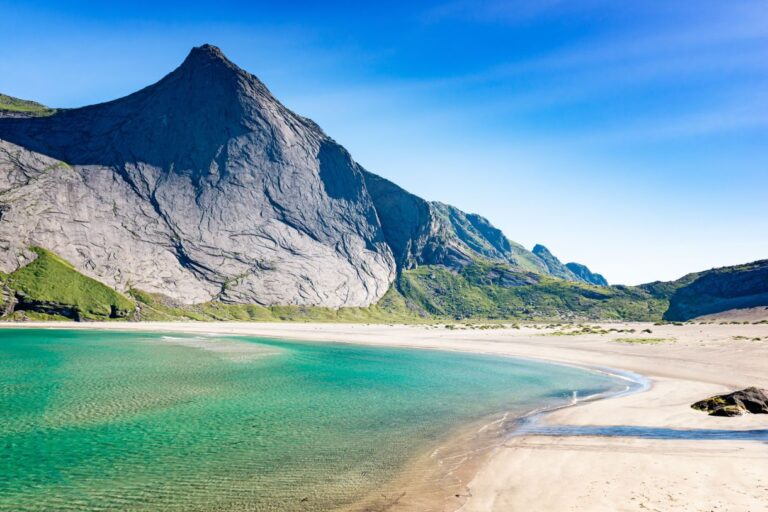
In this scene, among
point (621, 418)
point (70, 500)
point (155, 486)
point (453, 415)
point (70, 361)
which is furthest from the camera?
point (70, 361)

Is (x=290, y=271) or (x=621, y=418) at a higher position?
(x=290, y=271)

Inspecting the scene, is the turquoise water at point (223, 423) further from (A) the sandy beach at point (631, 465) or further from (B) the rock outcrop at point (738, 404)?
(B) the rock outcrop at point (738, 404)

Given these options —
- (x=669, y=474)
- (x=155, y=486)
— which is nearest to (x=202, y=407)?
(x=155, y=486)

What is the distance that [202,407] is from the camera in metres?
29.1

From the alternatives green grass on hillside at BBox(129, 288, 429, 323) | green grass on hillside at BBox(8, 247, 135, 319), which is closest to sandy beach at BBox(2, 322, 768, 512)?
green grass on hillside at BBox(8, 247, 135, 319)

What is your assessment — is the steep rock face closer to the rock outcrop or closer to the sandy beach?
the sandy beach

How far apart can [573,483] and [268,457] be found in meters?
13.1

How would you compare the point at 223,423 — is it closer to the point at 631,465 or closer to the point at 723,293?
the point at 631,465

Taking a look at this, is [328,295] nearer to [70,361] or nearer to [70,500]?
[70,361]

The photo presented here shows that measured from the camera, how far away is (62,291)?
394 feet

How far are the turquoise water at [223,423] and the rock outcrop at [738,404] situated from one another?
33.8 ft

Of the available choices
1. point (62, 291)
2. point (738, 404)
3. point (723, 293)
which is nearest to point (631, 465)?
point (738, 404)

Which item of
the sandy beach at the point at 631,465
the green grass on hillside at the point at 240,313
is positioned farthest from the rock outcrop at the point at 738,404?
the green grass on hillside at the point at 240,313

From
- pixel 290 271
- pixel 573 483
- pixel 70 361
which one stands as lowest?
pixel 70 361
